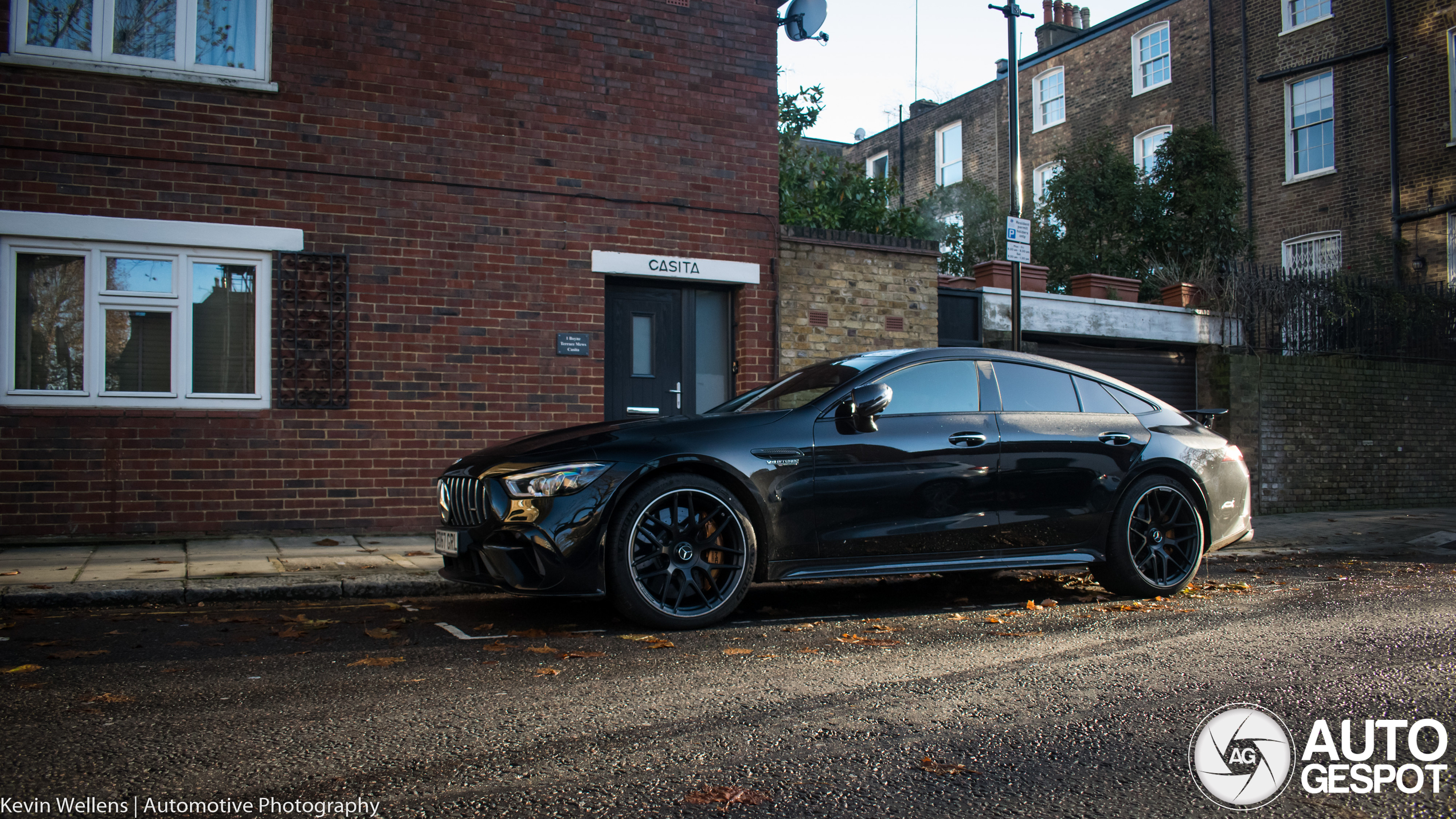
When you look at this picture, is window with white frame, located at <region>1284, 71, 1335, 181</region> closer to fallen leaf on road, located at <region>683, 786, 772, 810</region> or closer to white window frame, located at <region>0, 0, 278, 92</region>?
white window frame, located at <region>0, 0, 278, 92</region>

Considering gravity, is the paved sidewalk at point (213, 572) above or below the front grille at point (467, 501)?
below

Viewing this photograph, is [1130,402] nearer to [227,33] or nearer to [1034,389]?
[1034,389]

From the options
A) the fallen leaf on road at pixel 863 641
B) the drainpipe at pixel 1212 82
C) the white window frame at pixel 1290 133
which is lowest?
the fallen leaf on road at pixel 863 641

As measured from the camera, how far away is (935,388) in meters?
→ 5.87

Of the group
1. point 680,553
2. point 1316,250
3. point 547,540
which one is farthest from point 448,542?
point 1316,250

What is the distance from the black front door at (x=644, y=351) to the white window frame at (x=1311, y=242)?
16.0 meters

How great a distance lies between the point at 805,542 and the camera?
528cm

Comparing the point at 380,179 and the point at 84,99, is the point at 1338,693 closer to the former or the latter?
the point at 380,179

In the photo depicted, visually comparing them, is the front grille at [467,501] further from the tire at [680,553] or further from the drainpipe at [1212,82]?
the drainpipe at [1212,82]

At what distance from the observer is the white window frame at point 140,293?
8.28 m

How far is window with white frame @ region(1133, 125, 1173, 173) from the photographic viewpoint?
25422mm

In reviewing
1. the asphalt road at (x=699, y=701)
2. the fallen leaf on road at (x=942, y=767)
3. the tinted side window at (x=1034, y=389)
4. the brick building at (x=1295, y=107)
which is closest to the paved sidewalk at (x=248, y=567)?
the asphalt road at (x=699, y=701)

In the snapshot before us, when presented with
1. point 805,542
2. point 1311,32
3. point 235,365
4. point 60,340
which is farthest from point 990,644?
point 1311,32

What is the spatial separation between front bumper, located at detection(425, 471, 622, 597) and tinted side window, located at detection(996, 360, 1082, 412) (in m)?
2.58
